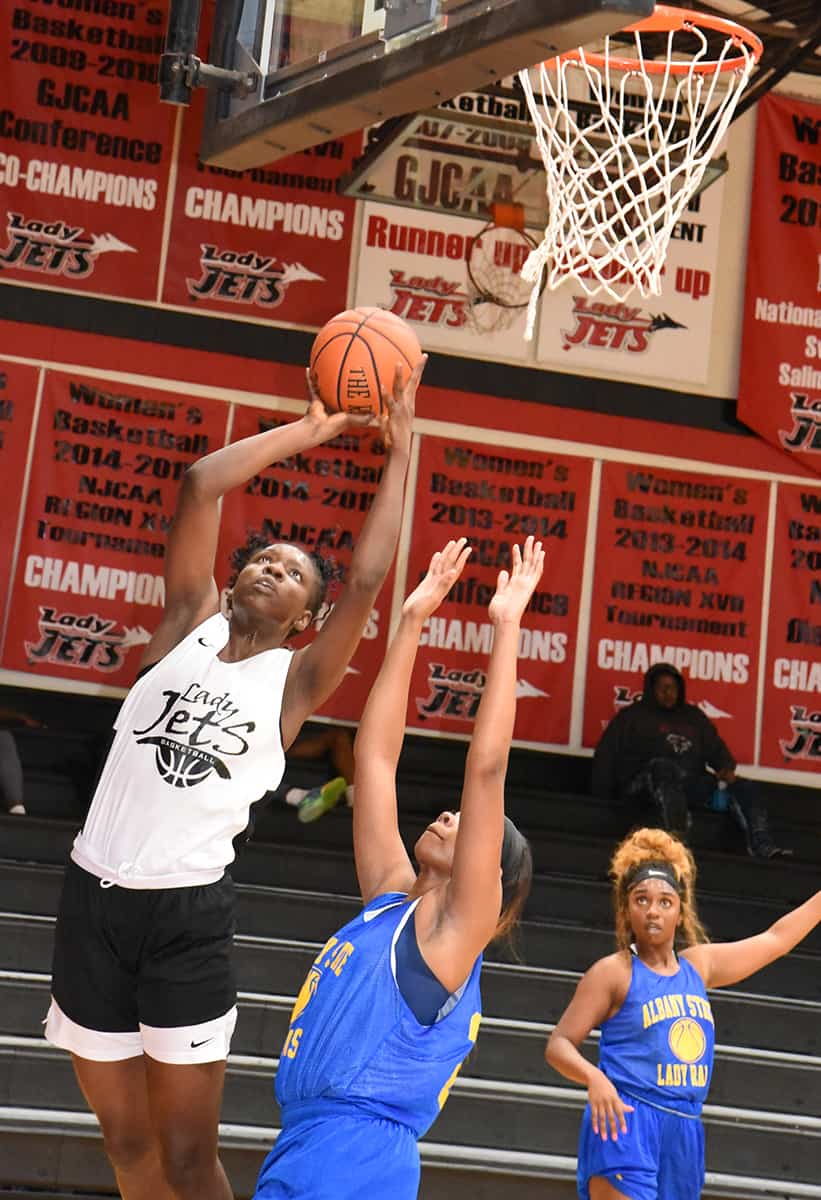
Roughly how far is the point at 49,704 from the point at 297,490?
2.04 meters

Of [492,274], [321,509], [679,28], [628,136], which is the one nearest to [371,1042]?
[628,136]

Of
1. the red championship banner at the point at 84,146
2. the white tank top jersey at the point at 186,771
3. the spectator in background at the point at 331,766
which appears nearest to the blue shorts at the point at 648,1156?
the white tank top jersey at the point at 186,771

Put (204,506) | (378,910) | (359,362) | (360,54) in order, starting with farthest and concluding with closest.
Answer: (360,54) < (359,362) < (204,506) < (378,910)

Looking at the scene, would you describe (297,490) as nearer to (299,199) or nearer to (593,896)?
(299,199)

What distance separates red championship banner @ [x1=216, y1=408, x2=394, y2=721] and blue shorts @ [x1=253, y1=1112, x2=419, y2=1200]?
6.82m

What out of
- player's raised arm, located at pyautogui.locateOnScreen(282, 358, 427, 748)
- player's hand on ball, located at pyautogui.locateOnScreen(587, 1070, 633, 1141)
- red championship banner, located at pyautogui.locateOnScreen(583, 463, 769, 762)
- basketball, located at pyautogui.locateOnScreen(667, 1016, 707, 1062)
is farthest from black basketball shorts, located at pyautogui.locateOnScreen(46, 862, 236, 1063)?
red championship banner, located at pyautogui.locateOnScreen(583, 463, 769, 762)

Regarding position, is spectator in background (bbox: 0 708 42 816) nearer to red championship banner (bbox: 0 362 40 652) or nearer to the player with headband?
red championship banner (bbox: 0 362 40 652)

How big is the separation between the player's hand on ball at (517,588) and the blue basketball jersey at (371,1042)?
1.86 feet

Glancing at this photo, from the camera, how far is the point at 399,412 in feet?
11.7

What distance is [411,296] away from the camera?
978 cm

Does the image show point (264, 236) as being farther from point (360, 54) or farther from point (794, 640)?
point (360, 54)

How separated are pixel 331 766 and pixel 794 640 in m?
3.32

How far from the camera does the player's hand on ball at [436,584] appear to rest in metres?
3.04

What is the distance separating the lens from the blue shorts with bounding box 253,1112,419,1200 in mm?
2398
